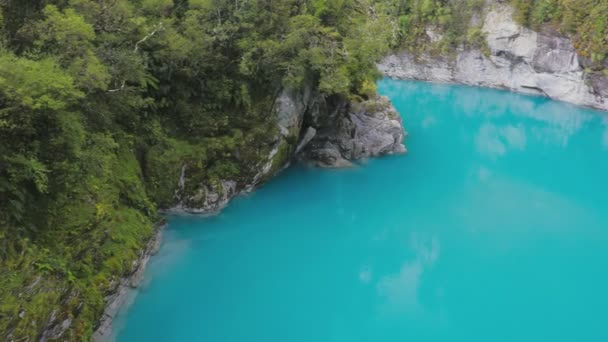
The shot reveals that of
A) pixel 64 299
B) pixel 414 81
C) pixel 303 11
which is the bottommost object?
pixel 414 81

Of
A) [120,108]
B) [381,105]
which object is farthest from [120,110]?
[381,105]

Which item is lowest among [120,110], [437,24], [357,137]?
[357,137]

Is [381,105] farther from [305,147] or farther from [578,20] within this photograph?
[578,20]

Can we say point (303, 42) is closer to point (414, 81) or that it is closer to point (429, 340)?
point (429, 340)

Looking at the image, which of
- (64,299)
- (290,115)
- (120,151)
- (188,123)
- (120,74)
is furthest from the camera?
(290,115)

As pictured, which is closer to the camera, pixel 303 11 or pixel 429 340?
pixel 429 340

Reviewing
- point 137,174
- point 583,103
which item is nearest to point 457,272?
point 137,174

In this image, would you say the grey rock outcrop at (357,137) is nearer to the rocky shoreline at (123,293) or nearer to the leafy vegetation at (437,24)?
the rocky shoreline at (123,293)
